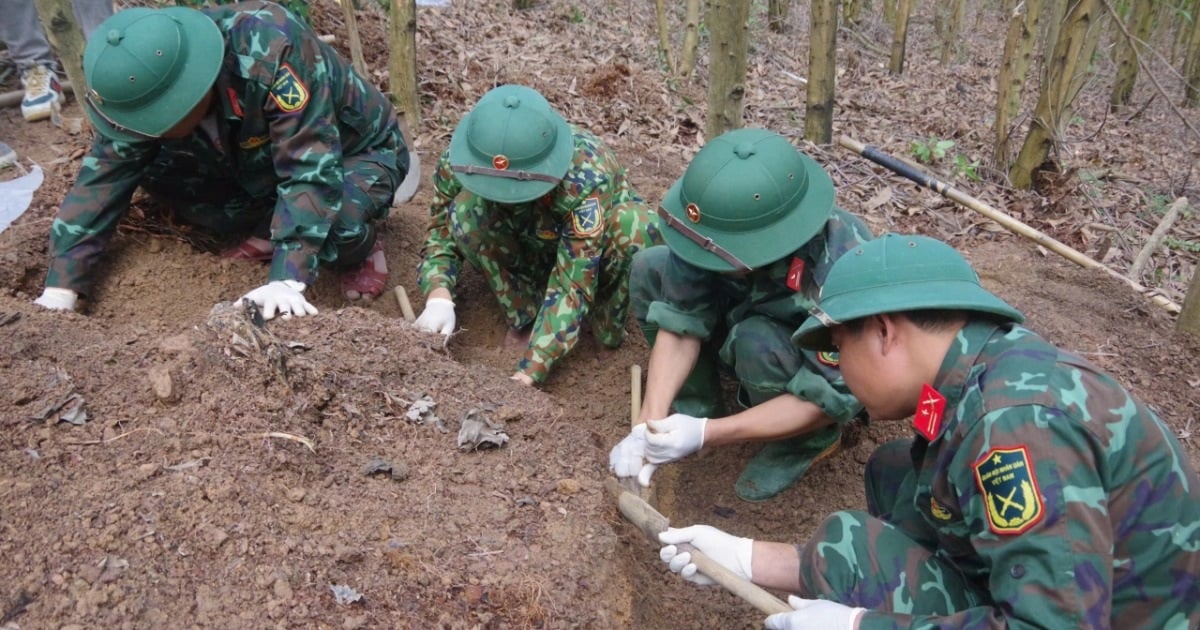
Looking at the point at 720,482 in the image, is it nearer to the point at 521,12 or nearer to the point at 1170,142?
the point at 521,12

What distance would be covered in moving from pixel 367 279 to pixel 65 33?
159 centimetres

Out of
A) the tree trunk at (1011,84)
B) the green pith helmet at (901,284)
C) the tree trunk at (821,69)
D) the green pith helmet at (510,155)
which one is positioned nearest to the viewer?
the green pith helmet at (901,284)

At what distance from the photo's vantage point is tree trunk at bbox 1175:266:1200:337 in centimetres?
348

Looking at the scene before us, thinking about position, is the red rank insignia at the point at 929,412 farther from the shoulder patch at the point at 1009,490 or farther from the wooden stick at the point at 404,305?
the wooden stick at the point at 404,305

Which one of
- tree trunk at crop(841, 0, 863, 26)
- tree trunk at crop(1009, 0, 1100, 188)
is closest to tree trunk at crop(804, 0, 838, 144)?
tree trunk at crop(1009, 0, 1100, 188)

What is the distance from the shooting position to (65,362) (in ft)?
7.18

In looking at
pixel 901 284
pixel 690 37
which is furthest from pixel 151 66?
pixel 690 37

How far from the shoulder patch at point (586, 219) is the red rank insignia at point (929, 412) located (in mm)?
1698

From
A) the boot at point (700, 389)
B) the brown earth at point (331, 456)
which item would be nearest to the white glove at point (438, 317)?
the brown earth at point (331, 456)

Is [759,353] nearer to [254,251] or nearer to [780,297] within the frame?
[780,297]

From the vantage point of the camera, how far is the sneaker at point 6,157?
3734 millimetres

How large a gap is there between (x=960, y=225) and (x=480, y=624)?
4.12m

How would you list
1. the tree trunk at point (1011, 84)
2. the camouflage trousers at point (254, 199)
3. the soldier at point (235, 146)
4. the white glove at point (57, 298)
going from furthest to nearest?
the tree trunk at point (1011, 84), the camouflage trousers at point (254, 199), the white glove at point (57, 298), the soldier at point (235, 146)

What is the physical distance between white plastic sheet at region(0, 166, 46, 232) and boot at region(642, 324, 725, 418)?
2.79 meters
